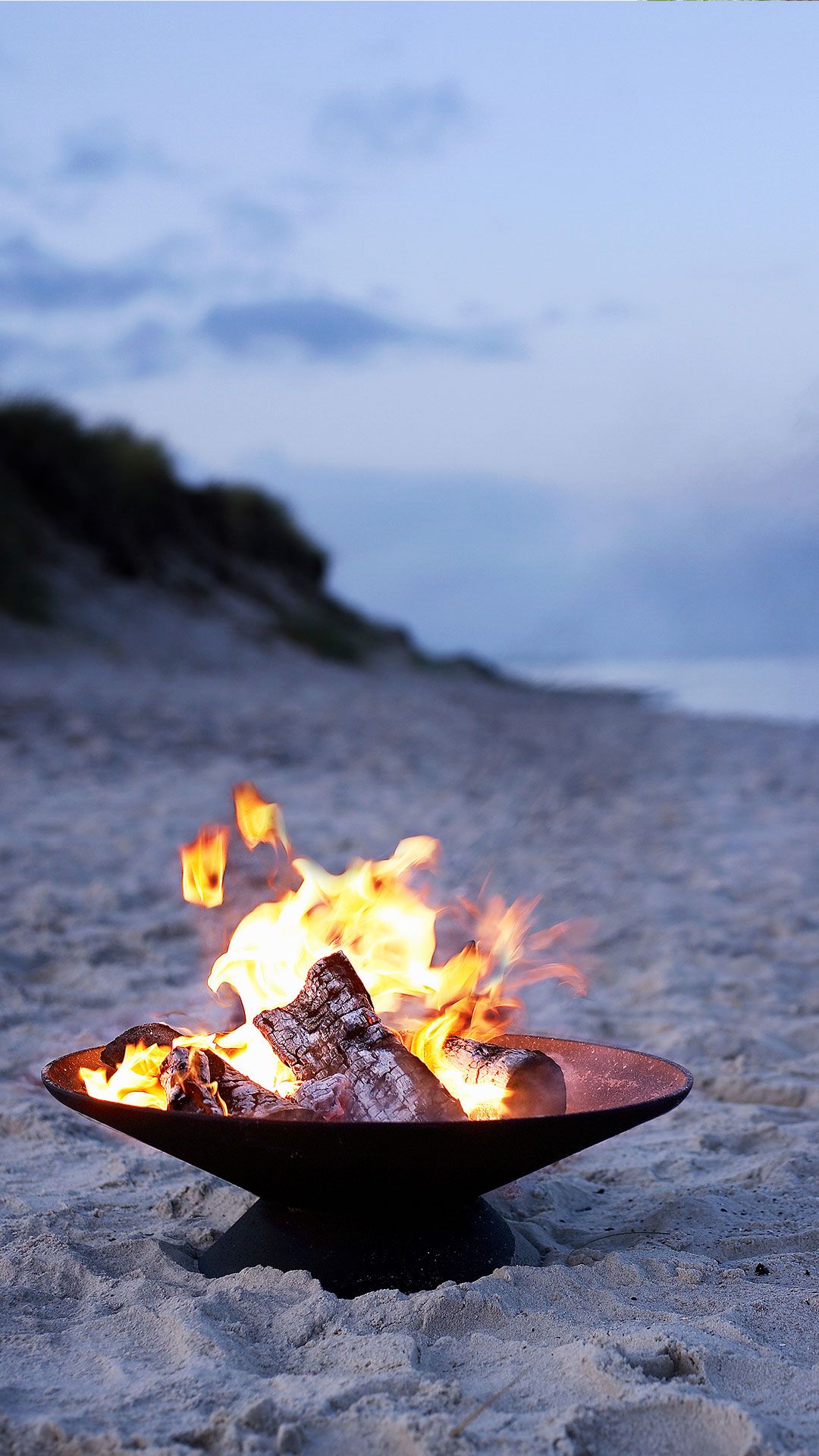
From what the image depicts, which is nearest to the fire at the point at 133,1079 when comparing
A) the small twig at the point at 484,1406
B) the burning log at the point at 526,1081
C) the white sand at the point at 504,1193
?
the white sand at the point at 504,1193

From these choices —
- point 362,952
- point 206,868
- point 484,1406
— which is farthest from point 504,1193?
point 484,1406

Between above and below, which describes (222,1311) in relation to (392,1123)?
below

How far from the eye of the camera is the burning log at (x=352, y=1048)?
2273 millimetres

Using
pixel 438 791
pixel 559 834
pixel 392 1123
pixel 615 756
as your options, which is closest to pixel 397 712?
pixel 615 756

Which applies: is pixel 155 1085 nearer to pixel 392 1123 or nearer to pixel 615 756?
pixel 392 1123

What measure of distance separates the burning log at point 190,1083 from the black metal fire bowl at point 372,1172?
0.27ft

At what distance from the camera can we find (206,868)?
9.18ft

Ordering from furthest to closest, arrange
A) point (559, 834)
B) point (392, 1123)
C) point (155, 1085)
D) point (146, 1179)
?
1. point (559, 834)
2. point (146, 1179)
3. point (155, 1085)
4. point (392, 1123)

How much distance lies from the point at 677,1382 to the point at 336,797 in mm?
6250

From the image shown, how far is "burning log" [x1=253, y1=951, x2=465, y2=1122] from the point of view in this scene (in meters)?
2.27

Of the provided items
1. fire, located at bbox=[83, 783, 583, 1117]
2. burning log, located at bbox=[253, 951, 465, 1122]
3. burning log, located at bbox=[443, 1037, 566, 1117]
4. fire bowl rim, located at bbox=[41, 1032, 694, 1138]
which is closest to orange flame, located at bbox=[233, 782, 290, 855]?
fire, located at bbox=[83, 783, 583, 1117]

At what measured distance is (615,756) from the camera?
1163 centimetres

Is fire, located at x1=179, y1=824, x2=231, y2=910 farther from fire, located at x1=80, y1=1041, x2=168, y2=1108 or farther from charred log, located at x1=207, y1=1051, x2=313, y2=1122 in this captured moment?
charred log, located at x1=207, y1=1051, x2=313, y2=1122

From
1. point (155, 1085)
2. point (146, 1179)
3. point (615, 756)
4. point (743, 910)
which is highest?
point (615, 756)
